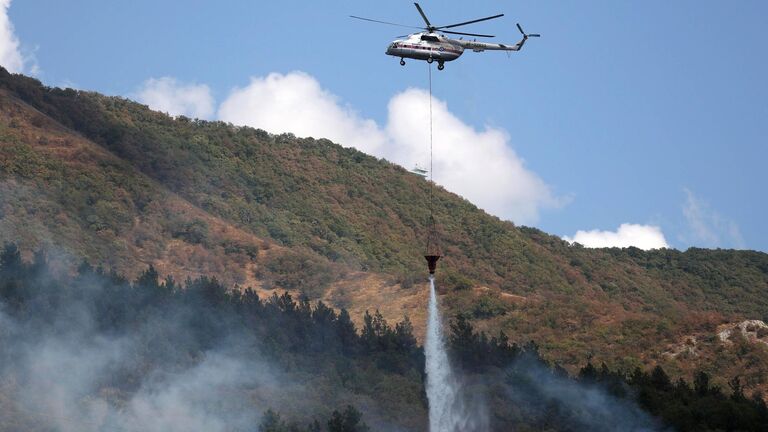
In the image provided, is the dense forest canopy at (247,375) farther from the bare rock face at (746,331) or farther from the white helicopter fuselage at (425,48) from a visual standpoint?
the white helicopter fuselage at (425,48)

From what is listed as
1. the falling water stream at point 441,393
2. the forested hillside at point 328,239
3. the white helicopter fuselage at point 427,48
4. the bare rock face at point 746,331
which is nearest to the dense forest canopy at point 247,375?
the falling water stream at point 441,393

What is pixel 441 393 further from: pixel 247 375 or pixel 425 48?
pixel 425 48

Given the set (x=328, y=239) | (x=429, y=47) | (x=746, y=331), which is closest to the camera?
(x=429, y=47)

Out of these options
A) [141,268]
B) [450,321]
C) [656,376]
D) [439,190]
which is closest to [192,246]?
[141,268]

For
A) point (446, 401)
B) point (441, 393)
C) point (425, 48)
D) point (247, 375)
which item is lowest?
point (446, 401)

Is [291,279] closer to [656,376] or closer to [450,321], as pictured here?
[450,321]

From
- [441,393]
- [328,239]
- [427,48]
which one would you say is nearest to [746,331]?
[441,393]
